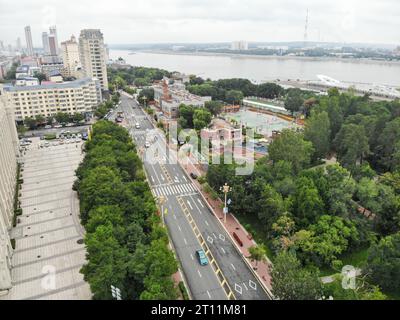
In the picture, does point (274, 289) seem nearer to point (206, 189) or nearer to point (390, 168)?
point (206, 189)

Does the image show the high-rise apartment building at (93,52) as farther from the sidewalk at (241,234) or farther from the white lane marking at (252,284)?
the white lane marking at (252,284)

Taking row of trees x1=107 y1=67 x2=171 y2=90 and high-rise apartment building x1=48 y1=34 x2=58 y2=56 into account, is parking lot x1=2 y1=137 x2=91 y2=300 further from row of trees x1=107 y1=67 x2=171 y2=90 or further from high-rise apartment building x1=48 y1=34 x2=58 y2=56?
high-rise apartment building x1=48 y1=34 x2=58 y2=56

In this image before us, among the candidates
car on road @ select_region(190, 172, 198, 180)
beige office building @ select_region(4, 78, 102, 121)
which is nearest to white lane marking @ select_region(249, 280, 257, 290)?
car on road @ select_region(190, 172, 198, 180)

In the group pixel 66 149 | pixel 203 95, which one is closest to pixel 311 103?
pixel 203 95

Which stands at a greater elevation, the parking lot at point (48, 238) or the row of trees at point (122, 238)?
the row of trees at point (122, 238)

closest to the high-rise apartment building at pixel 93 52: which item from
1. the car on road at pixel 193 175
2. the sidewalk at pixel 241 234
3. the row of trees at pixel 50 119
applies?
the row of trees at pixel 50 119

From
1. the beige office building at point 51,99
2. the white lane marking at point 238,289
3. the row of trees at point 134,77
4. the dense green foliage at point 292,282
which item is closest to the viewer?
the dense green foliage at point 292,282
